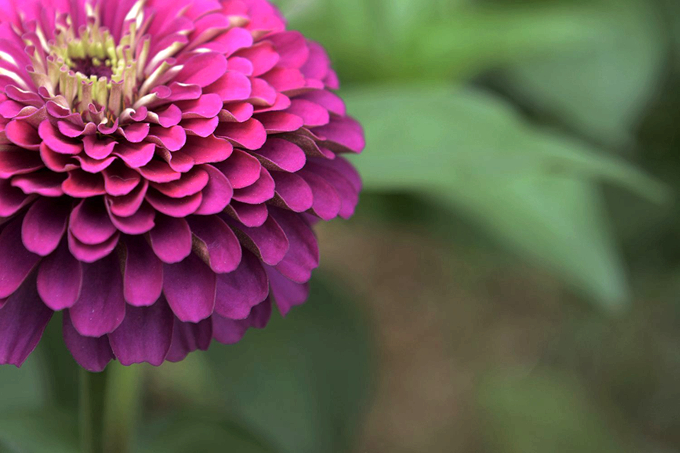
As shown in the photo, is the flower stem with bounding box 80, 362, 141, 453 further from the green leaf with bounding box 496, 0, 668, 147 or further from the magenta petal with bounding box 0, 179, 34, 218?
the green leaf with bounding box 496, 0, 668, 147

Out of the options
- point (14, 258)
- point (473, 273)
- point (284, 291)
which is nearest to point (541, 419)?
point (473, 273)

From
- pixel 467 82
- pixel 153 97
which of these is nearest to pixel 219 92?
pixel 153 97

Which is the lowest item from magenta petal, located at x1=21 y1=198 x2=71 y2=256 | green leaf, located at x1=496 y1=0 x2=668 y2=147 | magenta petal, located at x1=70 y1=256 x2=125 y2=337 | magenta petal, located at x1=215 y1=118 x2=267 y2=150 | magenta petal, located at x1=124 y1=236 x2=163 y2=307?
green leaf, located at x1=496 y1=0 x2=668 y2=147

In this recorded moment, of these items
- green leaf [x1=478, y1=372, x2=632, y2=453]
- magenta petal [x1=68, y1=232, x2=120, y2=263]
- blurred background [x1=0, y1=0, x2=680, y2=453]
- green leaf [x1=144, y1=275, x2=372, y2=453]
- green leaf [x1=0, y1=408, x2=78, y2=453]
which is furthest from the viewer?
green leaf [x1=478, y1=372, x2=632, y2=453]

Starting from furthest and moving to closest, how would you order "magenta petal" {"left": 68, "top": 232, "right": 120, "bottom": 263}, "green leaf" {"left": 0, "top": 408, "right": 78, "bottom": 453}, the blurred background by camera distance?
the blurred background → "green leaf" {"left": 0, "top": 408, "right": 78, "bottom": 453} → "magenta petal" {"left": 68, "top": 232, "right": 120, "bottom": 263}

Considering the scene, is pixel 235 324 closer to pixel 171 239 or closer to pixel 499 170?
pixel 171 239

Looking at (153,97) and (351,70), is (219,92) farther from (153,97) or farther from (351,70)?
(351,70)

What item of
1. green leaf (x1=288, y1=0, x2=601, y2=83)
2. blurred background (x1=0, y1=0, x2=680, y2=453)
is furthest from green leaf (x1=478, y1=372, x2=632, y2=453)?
green leaf (x1=288, y1=0, x2=601, y2=83)

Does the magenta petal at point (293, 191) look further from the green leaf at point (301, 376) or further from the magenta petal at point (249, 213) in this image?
the green leaf at point (301, 376)

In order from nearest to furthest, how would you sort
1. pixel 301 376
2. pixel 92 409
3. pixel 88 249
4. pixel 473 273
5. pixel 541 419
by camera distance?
pixel 88 249, pixel 92 409, pixel 301 376, pixel 541 419, pixel 473 273
